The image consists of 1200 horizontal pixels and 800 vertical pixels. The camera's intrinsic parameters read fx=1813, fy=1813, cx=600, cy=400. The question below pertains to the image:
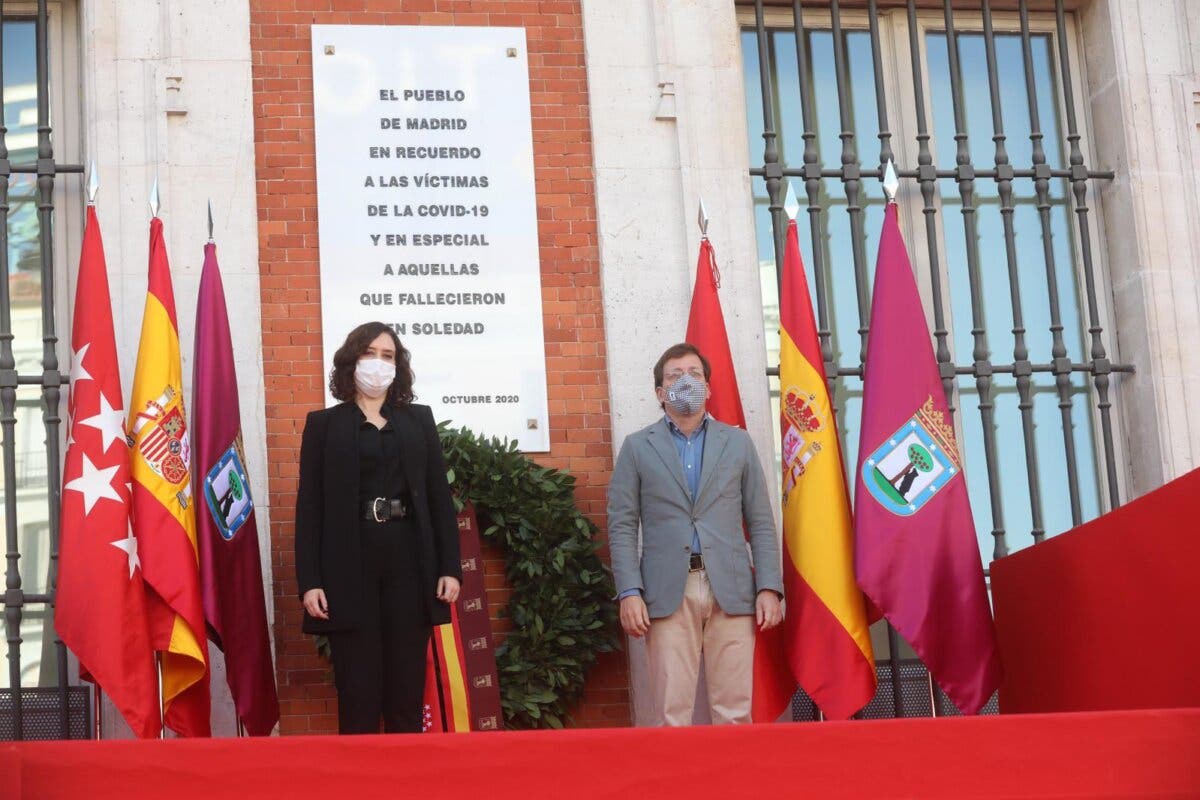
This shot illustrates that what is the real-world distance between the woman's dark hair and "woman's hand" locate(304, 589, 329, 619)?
0.65m

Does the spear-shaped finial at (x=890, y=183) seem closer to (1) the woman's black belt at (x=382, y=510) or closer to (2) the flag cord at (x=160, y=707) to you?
(1) the woman's black belt at (x=382, y=510)

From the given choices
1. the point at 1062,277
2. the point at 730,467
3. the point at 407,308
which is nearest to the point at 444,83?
the point at 407,308

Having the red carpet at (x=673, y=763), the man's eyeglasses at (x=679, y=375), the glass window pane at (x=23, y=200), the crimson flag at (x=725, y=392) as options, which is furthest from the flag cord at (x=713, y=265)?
the red carpet at (x=673, y=763)

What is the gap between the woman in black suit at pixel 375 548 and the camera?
5.59 meters

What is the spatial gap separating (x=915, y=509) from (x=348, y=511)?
2.10m

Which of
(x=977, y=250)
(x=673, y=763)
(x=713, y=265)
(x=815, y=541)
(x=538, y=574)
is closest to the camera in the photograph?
(x=673, y=763)

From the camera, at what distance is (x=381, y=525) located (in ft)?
18.5

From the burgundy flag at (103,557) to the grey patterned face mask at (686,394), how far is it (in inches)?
73.8

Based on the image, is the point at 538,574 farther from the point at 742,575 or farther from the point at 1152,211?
the point at 1152,211

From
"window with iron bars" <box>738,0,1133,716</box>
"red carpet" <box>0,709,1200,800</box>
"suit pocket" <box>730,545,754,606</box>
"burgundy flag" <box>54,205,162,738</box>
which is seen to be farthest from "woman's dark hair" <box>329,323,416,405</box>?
"red carpet" <box>0,709,1200,800</box>

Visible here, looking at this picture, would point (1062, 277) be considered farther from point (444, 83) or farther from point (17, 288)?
point (17, 288)

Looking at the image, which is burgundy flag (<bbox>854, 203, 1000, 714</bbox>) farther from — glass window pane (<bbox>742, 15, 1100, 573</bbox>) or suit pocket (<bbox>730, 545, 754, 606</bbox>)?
glass window pane (<bbox>742, 15, 1100, 573</bbox>)

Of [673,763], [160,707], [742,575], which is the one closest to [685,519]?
[742,575]

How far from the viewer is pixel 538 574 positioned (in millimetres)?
6590
